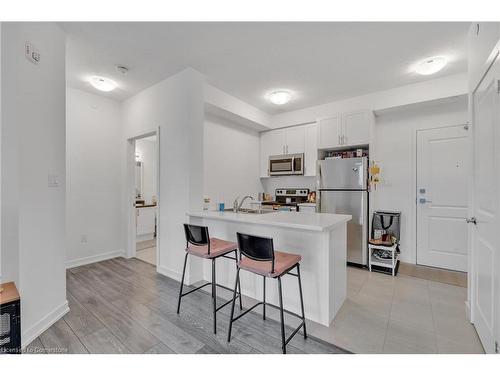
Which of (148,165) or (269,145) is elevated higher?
(269,145)

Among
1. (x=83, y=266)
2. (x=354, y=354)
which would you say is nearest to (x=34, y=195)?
(x=83, y=266)

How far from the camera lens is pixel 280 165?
15.0 ft

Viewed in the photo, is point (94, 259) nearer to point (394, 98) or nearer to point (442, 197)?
point (394, 98)

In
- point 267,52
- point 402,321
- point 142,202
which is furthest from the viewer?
point 142,202

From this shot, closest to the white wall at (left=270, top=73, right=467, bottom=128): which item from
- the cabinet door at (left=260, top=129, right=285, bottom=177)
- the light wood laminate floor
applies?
the cabinet door at (left=260, top=129, right=285, bottom=177)

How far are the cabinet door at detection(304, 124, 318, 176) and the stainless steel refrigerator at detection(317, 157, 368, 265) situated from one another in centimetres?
41

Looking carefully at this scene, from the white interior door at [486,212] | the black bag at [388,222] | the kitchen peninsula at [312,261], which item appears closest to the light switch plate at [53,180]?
the kitchen peninsula at [312,261]

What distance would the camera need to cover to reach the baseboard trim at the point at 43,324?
70.5 inches

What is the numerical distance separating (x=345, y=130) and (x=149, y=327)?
3.63 metres

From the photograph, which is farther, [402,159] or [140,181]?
[140,181]

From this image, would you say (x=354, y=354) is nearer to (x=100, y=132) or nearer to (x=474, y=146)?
(x=474, y=146)

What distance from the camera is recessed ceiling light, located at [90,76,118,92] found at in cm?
306

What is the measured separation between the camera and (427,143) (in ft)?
11.3

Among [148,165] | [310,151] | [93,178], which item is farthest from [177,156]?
[148,165]
